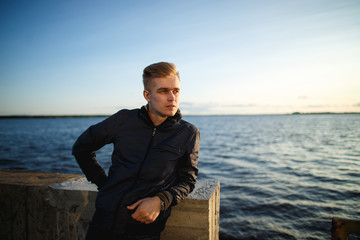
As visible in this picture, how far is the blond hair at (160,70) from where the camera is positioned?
204cm

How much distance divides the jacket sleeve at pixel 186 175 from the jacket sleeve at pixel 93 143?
736 mm

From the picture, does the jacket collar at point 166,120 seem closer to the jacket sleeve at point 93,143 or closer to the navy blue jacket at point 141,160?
the navy blue jacket at point 141,160

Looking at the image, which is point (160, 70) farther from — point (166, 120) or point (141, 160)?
point (141, 160)

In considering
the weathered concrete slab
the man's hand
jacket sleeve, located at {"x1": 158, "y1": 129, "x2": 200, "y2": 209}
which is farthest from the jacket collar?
the weathered concrete slab

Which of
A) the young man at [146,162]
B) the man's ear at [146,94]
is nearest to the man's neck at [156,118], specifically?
the young man at [146,162]

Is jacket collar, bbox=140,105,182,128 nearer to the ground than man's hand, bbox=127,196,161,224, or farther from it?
farther from it

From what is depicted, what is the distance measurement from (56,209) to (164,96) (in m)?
1.94

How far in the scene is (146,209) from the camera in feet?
5.21

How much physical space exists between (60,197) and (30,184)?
1.61 ft

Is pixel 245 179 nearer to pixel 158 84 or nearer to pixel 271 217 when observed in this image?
pixel 271 217

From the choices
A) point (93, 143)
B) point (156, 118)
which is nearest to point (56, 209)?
point (93, 143)

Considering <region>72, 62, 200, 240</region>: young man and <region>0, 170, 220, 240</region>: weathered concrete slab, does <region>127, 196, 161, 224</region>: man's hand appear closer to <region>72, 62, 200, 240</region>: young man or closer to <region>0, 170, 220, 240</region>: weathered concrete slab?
<region>72, 62, 200, 240</region>: young man

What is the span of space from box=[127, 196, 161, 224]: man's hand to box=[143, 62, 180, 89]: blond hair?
1.11m

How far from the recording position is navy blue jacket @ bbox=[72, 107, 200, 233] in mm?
1753
